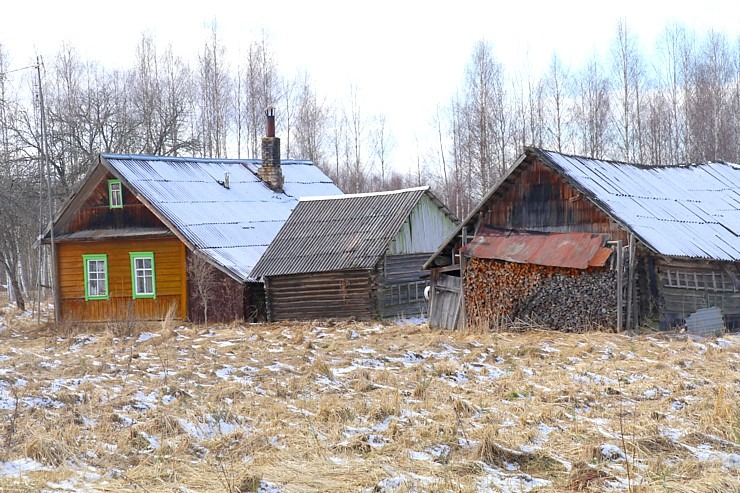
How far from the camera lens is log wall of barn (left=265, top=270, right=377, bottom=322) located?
25.6 meters

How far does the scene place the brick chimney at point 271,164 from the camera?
3334cm

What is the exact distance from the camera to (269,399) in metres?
11.6

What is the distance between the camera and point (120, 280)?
93.1ft

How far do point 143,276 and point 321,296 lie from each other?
6.02 metres

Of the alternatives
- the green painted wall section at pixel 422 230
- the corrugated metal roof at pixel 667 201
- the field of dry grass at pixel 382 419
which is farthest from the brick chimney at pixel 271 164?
the field of dry grass at pixel 382 419

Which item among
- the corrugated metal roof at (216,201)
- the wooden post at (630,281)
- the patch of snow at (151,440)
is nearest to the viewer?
the patch of snow at (151,440)

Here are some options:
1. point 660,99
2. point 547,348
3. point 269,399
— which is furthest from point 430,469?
point 660,99

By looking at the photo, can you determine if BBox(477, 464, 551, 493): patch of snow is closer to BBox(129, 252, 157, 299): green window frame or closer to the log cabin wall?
the log cabin wall

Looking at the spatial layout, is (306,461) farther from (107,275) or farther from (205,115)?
(205,115)

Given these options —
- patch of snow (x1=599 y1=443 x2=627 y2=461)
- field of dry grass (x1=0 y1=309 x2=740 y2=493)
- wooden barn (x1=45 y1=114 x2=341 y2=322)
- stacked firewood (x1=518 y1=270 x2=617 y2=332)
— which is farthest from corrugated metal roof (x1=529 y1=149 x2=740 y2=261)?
wooden barn (x1=45 y1=114 x2=341 y2=322)

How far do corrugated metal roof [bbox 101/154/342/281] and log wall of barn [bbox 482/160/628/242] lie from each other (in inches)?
326

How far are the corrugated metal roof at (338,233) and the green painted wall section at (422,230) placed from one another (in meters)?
0.33

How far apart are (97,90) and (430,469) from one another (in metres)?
41.1

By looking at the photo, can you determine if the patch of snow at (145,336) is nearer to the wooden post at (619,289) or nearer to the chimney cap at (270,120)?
the wooden post at (619,289)
